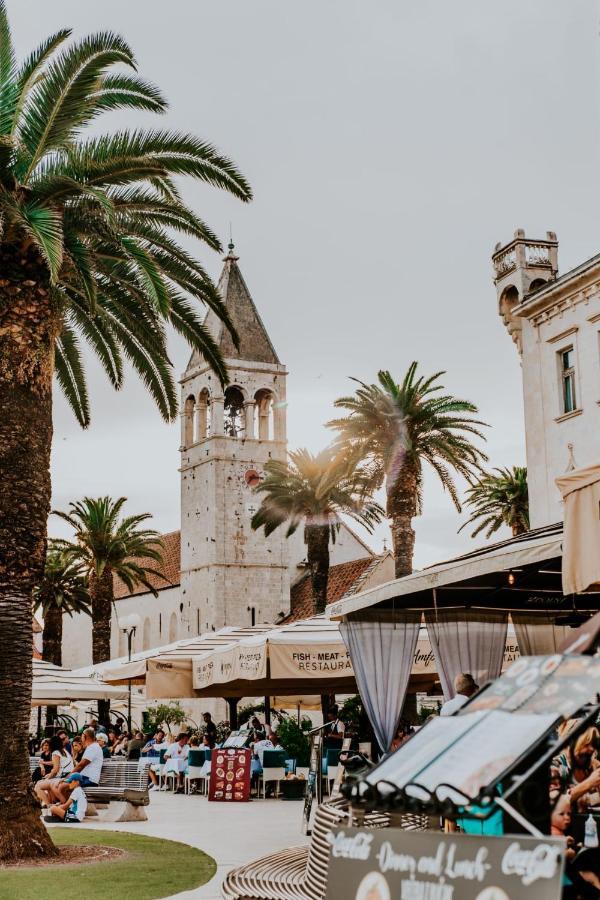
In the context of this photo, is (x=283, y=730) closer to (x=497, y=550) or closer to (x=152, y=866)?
(x=152, y=866)

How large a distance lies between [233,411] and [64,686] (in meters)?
43.1

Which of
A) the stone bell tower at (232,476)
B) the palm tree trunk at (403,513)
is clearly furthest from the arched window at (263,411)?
the palm tree trunk at (403,513)

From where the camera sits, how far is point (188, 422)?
7156 centimetres

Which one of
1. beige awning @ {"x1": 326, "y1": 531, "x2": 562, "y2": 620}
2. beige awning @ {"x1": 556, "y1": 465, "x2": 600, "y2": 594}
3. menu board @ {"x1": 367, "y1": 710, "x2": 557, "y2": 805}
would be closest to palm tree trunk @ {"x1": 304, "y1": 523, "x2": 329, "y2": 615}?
beige awning @ {"x1": 326, "y1": 531, "x2": 562, "y2": 620}

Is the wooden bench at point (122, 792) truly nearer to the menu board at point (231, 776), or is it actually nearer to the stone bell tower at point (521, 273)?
the menu board at point (231, 776)

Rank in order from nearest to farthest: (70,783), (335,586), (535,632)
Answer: (535,632) < (70,783) < (335,586)

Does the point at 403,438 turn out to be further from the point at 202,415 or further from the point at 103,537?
the point at 202,415

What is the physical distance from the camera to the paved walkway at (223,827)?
13.0 m

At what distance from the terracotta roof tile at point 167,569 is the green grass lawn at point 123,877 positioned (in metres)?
59.0

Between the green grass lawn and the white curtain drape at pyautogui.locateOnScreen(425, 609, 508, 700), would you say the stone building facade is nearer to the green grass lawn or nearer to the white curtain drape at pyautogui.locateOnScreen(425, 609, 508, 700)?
the white curtain drape at pyautogui.locateOnScreen(425, 609, 508, 700)

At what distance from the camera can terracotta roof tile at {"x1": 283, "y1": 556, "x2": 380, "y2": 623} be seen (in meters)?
63.9

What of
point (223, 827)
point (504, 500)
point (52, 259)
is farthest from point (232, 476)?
point (52, 259)

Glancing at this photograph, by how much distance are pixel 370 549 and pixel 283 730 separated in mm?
41987

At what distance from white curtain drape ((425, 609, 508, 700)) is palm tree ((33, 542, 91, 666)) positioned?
46134 mm
